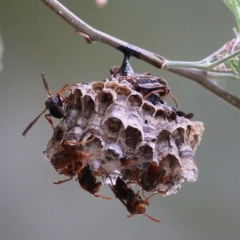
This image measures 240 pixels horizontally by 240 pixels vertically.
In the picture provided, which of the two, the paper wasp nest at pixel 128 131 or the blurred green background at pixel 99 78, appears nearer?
the paper wasp nest at pixel 128 131

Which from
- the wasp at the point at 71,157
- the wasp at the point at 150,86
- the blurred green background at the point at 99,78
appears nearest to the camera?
the wasp at the point at 71,157

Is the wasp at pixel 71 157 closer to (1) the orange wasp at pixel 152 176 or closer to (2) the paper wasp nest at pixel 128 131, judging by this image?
(2) the paper wasp nest at pixel 128 131

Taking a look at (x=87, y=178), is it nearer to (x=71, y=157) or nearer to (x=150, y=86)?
(x=71, y=157)

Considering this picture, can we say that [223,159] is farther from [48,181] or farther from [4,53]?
[4,53]

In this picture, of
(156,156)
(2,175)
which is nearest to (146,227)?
(2,175)

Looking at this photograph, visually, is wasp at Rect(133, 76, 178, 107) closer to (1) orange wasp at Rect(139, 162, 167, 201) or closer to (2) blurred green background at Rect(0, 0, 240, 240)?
(1) orange wasp at Rect(139, 162, 167, 201)

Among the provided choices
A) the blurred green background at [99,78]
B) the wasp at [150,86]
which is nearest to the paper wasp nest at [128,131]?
the wasp at [150,86]
